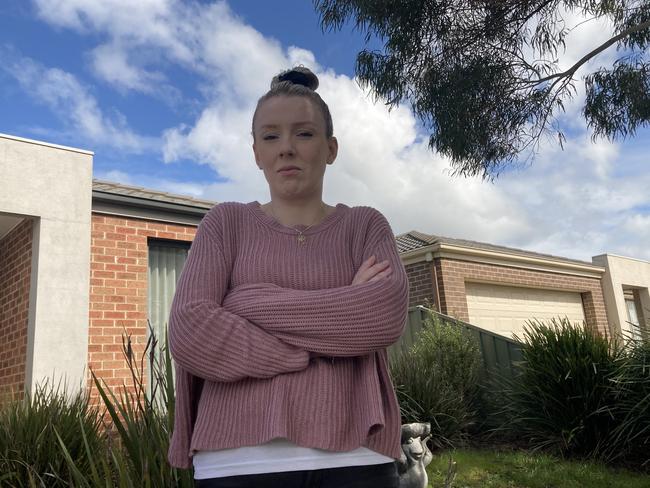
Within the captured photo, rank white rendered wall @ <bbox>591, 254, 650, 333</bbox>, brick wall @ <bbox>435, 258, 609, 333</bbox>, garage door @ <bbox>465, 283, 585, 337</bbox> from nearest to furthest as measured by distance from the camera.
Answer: brick wall @ <bbox>435, 258, 609, 333</bbox> → garage door @ <bbox>465, 283, 585, 337</bbox> → white rendered wall @ <bbox>591, 254, 650, 333</bbox>

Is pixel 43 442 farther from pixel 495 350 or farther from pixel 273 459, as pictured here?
pixel 495 350

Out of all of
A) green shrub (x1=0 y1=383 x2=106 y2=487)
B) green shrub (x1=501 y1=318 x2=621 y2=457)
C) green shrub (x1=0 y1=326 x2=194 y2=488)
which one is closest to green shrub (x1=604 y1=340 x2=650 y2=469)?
green shrub (x1=501 y1=318 x2=621 y2=457)

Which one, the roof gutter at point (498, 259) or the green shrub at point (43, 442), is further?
the roof gutter at point (498, 259)

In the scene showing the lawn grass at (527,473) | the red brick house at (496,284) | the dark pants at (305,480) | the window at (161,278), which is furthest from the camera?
the red brick house at (496,284)

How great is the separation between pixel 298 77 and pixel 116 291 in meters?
5.54

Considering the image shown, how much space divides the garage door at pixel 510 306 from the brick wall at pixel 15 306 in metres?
7.99

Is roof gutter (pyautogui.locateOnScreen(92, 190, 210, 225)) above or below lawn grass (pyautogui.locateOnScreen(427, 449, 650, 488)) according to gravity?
above

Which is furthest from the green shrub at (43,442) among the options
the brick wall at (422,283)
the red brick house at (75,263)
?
the brick wall at (422,283)

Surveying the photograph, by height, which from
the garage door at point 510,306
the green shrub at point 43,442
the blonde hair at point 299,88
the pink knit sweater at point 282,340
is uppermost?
the garage door at point 510,306

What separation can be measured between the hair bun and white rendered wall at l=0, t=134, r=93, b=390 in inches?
212

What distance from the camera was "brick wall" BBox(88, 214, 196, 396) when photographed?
20.8ft

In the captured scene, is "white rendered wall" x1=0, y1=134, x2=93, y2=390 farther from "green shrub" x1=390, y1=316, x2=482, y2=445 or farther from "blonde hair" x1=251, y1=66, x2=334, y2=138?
"blonde hair" x1=251, y1=66, x2=334, y2=138

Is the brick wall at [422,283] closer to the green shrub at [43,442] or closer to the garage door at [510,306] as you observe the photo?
the garage door at [510,306]

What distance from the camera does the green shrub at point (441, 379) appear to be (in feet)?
21.5
